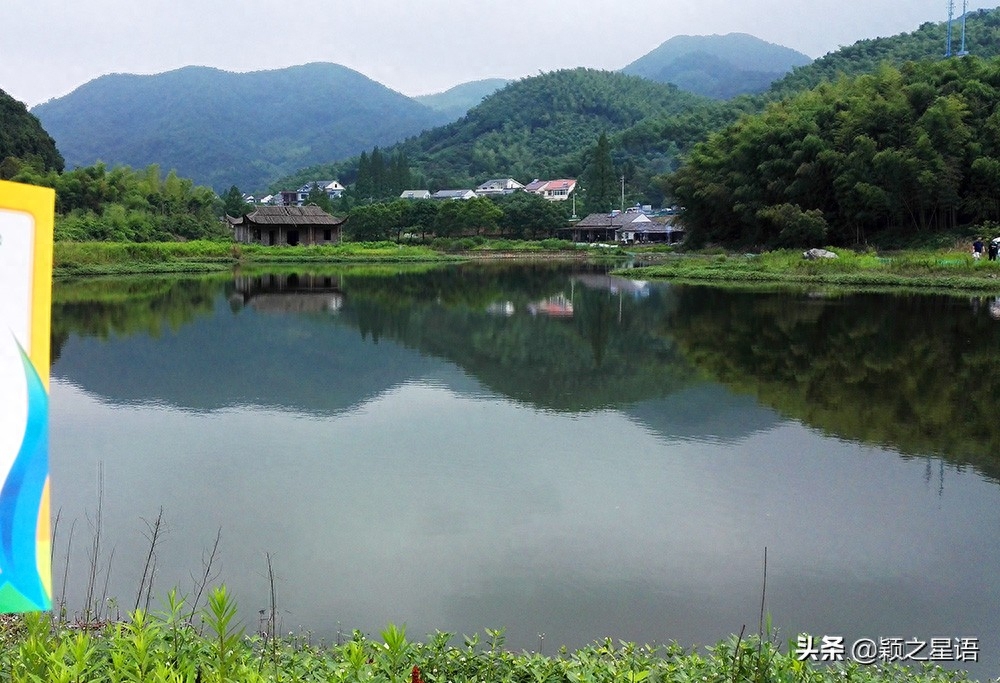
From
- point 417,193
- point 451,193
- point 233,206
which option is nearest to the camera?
point 233,206

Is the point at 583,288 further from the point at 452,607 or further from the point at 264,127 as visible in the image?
the point at 264,127

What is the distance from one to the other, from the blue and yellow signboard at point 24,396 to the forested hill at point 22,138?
3902cm

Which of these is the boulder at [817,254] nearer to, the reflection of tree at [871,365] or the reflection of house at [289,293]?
the reflection of tree at [871,365]

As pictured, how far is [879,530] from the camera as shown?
16.8 feet

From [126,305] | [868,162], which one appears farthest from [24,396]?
[868,162]

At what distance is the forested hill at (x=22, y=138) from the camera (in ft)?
123

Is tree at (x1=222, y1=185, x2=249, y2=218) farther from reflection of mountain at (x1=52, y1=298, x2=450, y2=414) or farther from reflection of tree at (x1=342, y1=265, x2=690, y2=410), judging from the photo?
reflection of mountain at (x1=52, y1=298, x2=450, y2=414)

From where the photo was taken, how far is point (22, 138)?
38.6 meters

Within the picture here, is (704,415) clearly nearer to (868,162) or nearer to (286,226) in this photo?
→ (868,162)

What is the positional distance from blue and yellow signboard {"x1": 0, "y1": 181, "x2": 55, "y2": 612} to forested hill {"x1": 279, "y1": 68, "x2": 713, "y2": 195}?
271 feet

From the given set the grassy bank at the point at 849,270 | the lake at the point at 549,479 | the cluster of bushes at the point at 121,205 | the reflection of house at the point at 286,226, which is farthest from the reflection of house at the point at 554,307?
the reflection of house at the point at 286,226

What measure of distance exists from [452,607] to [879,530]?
2728 mm

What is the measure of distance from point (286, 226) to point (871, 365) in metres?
35.6

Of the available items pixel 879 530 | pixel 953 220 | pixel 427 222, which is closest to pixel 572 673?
pixel 879 530
